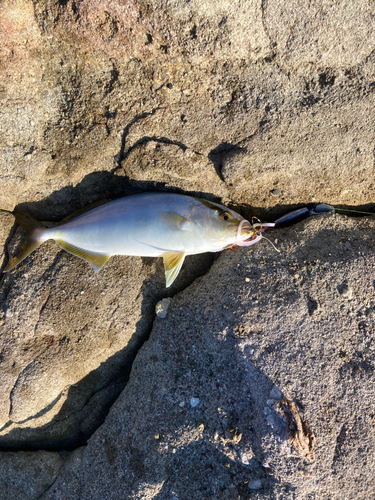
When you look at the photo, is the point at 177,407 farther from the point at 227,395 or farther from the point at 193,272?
the point at 193,272

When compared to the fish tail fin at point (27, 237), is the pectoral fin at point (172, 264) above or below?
below

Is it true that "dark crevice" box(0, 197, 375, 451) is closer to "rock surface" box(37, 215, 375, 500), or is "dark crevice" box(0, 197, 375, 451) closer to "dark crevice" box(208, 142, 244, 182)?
"rock surface" box(37, 215, 375, 500)

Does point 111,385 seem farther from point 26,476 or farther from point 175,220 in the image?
point 175,220

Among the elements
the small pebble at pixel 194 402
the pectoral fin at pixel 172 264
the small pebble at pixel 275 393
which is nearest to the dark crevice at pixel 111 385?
the pectoral fin at pixel 172 264

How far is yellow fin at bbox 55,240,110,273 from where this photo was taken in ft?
8.41

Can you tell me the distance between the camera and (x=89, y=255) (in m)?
2.59

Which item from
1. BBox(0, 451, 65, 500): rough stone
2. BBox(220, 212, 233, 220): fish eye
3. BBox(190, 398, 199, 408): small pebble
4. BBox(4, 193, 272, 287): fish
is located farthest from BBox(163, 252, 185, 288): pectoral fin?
BBox(0, 451, 65, 500): rough stone

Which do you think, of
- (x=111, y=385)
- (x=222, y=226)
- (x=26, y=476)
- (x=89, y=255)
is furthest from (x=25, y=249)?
(x=26, y=476)

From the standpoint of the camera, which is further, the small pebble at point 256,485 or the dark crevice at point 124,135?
the dark crevice at point 124,135

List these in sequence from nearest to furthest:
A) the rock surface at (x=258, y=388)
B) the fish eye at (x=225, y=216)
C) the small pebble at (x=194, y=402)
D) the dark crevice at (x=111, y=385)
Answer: the rock surface at (x=258, y=388) < the small pebble at (x=194, y=402) < the fish eye at (x=225, y=216) < the dark crevice at (x=111, y=385)

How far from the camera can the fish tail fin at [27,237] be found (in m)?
2.54

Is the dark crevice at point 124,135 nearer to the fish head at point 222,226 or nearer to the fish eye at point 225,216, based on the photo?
the fish head at point 222,226

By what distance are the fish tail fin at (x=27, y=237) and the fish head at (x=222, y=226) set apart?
132cm

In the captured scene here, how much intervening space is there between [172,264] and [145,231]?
35 cm
